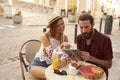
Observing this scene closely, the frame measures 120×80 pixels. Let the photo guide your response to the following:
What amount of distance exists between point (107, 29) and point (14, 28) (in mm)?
4963

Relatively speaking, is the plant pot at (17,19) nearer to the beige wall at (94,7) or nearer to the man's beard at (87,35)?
the beige wall at (94,7)

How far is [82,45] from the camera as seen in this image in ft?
13.1

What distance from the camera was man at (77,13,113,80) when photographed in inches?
145

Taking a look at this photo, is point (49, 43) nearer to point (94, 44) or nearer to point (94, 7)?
point (94, 44)

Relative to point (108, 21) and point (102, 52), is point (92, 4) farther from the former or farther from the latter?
point (102, 52)

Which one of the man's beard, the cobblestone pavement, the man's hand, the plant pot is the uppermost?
the man's beard

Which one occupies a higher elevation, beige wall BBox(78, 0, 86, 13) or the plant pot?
beige wall BBox(78, 0, 86, 13)

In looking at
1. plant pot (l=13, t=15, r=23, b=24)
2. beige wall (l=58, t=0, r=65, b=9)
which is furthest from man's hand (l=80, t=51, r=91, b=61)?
beige wall (l=58, t=0, r=65, b=9)

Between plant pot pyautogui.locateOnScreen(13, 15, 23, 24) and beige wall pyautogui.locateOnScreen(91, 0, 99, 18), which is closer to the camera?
plant pot pyautogui.locateOnScreen(13, 15, 23, 24)

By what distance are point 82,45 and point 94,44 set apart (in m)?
0.23

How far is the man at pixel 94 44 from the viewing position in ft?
12.1

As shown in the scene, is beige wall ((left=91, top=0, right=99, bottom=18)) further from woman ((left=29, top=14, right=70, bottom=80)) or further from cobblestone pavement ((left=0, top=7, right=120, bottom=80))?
woman ((left=29, top=14, right=70, bottom=80))

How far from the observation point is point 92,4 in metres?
21.8

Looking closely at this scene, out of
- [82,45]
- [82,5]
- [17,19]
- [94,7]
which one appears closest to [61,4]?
[82,5]
